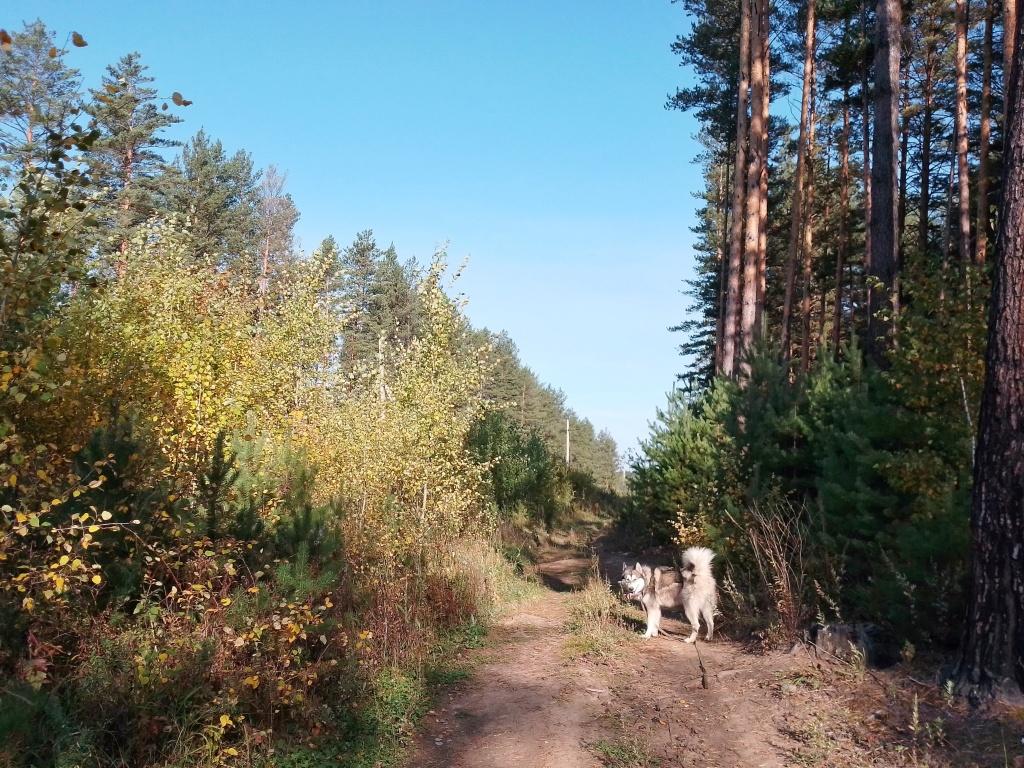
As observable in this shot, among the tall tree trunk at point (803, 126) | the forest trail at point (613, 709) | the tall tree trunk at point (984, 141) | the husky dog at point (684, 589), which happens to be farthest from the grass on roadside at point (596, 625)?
the tall tree trunk at point (984, 141)

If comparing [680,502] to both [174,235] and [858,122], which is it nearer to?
[174,235]

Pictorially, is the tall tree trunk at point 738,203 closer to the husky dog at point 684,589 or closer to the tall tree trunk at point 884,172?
the tall tree trunk at point 884,172

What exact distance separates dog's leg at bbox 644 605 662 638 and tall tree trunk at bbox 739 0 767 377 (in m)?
8.58

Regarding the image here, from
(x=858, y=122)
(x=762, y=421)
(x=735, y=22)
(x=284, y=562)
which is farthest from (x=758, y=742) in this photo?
(x=858, y=122)

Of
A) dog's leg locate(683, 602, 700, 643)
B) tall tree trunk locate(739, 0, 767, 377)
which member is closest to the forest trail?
dog's leg locate(683, 602, 700, 643)

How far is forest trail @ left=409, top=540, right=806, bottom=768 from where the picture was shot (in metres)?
5.50

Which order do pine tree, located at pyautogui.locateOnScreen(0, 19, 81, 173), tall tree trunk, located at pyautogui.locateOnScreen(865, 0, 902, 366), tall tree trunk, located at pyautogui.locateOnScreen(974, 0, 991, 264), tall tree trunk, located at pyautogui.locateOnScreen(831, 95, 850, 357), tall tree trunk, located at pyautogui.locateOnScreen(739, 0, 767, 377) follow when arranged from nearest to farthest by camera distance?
pine tree, located at pyautogui.locateOnScreen(0, 19, 81, 173)
tall tree trunk, located at pyautogui.locateOnScreen(865, 0, 902, 366)
tall tree trunk, located at pyautogui.locateOnScreen(739, 0, 767, 377)
tall tree trunk, located at pyautogui.locateOnScreen(974, 0, 991, 264)
tall tree trunk, located at pyautogui.locateOnScreen(831, 95, 850, 357)

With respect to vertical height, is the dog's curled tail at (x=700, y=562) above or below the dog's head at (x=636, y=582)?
above

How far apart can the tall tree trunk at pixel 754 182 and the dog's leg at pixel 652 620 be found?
8579 mm

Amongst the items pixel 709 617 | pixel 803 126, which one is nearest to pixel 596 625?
pixel 709 617

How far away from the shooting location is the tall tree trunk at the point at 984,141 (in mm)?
17625

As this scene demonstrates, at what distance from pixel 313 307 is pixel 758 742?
10.2 m

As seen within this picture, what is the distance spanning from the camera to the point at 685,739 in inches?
225

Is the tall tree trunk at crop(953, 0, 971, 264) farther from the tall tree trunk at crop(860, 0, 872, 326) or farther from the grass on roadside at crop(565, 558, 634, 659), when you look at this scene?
the grass on roadside at crop(565, 558, 634, 659)
